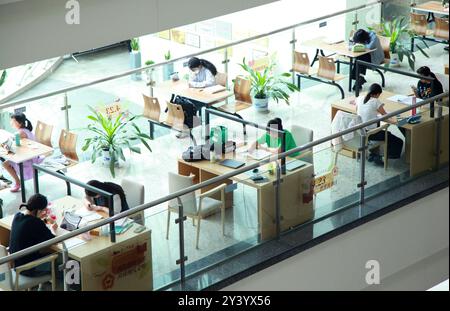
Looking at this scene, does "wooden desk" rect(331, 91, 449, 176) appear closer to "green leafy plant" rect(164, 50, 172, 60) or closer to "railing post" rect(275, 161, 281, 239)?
"railing post" rect(275, 161, 281, 239)

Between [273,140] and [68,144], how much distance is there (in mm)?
2466

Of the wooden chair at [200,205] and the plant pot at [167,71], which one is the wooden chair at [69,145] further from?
the wooden chair at [200,205]

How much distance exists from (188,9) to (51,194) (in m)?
2.73

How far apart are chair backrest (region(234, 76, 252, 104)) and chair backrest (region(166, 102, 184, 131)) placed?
Answer: 3.06 feet

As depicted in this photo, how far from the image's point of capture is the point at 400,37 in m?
14.6

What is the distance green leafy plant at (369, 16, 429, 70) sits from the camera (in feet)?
47.3

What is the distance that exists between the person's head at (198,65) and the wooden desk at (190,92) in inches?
9.7

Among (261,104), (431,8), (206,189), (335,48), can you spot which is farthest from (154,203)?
(431,8)

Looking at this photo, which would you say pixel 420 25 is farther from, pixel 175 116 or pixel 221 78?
pixel 175 116

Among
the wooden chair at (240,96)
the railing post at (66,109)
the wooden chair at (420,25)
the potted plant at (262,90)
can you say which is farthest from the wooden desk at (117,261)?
the wooden chair at (420,25)

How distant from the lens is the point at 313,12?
1642cm

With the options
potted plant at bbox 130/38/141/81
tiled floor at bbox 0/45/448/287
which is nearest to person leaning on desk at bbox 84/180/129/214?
tiled floor at bbox 0/45/448/287

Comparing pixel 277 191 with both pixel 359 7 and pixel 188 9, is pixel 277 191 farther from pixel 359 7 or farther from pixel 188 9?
pixel 359 7

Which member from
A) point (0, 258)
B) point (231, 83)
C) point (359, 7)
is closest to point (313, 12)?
point (359, 7)
